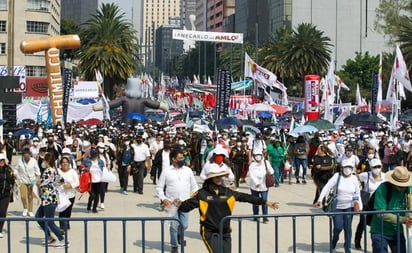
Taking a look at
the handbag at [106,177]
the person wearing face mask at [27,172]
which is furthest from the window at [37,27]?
the person wearing face mask at [27,172]

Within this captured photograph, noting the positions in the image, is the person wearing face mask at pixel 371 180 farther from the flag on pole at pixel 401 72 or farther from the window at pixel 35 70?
the window at pixel 35 70

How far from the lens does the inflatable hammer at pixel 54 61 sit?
26.1m

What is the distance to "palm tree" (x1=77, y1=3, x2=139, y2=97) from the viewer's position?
5434cm

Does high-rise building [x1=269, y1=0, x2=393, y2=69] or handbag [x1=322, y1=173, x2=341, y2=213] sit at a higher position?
high-rise building [x1=269, y1=0, x2=393, y2=69]

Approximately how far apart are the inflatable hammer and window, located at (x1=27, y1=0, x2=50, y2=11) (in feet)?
135

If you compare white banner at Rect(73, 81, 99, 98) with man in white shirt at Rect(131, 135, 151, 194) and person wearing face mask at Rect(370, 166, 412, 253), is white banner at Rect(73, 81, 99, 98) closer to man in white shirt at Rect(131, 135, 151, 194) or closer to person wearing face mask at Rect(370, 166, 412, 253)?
man in white shirt at Rect(131, 135, 151, 194)

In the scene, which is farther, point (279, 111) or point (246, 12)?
point (246, 12)

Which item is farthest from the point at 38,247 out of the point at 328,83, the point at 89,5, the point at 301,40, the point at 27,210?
the point at 89,5

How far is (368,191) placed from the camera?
1188 cm

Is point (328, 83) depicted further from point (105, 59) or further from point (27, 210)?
point (105, 59)

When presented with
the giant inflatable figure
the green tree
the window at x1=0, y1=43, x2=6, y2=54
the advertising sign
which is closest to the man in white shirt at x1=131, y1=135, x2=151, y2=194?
the advertising sign

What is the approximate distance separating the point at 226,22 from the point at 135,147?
12390 cm

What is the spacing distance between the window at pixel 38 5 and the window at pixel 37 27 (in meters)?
1.36

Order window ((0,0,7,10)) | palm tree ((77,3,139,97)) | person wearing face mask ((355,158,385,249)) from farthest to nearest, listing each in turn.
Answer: window ((0,0,7,10)) < palm tree ((77,3,139,97)) < person wearing face mask ((355,158,385,249))
